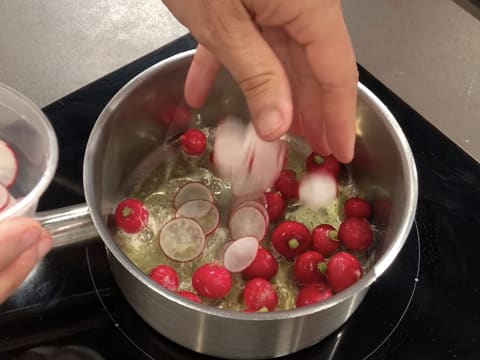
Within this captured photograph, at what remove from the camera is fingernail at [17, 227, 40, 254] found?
0.62 metres

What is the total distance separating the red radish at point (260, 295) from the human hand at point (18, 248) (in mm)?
263

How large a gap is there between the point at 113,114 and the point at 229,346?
1.07 feet

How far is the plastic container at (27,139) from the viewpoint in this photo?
769mm

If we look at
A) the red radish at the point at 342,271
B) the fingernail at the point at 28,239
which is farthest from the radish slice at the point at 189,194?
the fingernail at the point at 28,239

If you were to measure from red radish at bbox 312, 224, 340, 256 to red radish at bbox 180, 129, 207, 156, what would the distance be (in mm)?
237

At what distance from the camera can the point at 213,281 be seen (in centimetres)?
82

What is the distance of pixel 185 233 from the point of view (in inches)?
35.4

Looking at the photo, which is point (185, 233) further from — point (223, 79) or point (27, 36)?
point (27, 36)

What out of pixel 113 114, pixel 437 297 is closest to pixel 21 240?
pixel 113 114

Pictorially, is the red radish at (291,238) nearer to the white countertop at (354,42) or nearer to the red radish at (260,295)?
the red radish at (260,295)

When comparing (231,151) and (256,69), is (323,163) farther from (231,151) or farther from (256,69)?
(256,69)

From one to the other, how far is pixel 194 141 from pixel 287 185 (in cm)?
16

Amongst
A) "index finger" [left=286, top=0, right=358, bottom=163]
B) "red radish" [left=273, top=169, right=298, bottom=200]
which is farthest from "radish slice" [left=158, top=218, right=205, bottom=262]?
"index finger" [left=286, top=0, right=358, bottom=163]

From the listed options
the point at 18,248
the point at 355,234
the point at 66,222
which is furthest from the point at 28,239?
the point at 355,234
